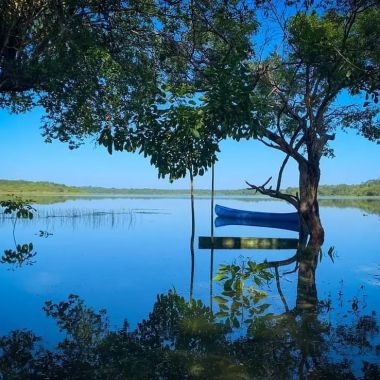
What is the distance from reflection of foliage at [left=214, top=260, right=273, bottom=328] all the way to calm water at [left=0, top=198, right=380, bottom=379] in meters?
0.02

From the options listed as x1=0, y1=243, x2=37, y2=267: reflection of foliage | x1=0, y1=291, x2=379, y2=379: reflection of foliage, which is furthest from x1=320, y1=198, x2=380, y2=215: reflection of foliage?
x1=0, y1=291, x2=379, y2=379: reflection of foliage

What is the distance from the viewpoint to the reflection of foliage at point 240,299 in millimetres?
7651

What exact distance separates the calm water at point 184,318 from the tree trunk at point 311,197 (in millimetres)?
3607

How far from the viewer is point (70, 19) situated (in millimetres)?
6219

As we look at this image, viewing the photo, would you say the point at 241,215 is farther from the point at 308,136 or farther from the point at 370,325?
the point at 370,325

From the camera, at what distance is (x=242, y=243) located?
692 inches

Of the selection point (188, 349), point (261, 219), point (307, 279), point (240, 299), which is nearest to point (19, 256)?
point (240, 299)

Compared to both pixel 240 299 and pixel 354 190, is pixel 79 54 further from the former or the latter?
pixel 354 190

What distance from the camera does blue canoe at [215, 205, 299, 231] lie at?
93.1ft

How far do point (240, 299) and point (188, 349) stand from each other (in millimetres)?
3225

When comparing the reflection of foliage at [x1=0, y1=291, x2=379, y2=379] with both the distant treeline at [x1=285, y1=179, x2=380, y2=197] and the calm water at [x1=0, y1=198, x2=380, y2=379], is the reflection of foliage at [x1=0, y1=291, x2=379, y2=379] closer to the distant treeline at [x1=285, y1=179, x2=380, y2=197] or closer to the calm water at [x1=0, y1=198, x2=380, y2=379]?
the calm water at [x1=0, y1=198, x2=380, y2=379]

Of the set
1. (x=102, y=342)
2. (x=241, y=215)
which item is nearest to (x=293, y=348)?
(x=102, y=342)

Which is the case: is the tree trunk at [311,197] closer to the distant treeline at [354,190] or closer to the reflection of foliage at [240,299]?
the reflection of foliage at [240,299]

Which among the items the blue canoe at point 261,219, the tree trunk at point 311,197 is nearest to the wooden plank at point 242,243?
the tree trunk at point 311,197
